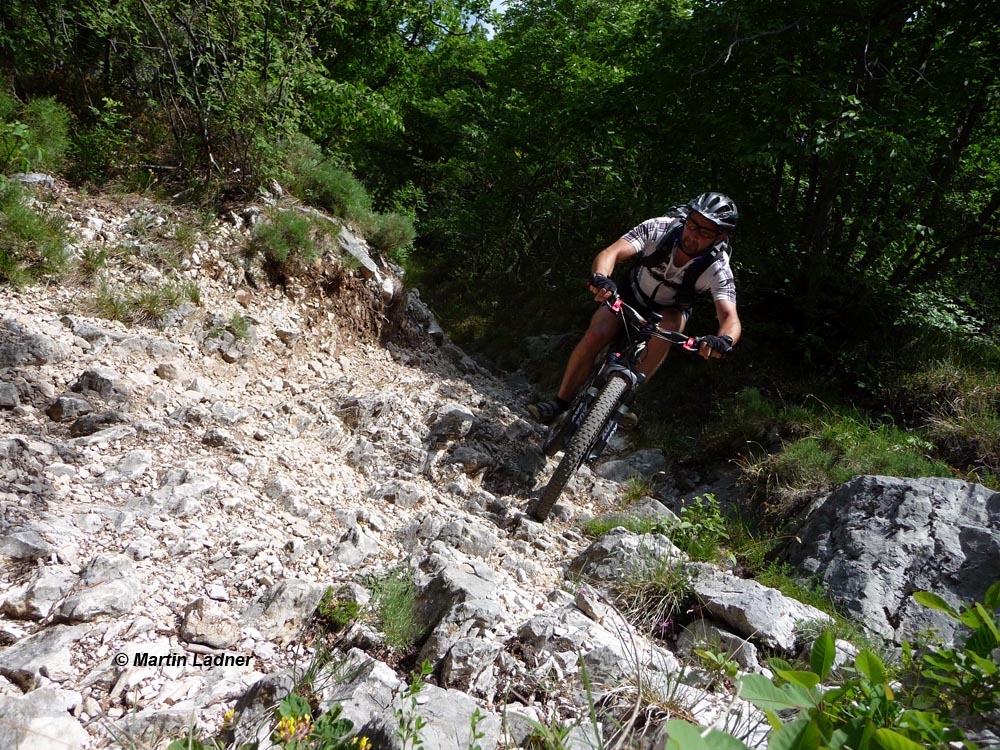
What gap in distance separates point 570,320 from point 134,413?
5.93 meters

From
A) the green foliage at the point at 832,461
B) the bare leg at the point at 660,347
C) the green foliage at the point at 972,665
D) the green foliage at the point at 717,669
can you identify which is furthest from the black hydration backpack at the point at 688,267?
the green foliage at the point at 972,665

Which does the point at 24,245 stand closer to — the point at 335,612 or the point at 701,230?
the point at 335,612

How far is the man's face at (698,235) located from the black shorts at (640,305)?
1.49ft

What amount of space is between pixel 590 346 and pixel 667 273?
2.65 ft

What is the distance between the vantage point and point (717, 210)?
14.9 ft

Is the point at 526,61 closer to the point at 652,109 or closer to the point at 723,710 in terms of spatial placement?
the point at 652,109

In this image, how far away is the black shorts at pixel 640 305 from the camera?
497 centimetres

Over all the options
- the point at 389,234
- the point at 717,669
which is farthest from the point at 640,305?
the point at 389,234

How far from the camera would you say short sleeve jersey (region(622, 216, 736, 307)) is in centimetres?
472

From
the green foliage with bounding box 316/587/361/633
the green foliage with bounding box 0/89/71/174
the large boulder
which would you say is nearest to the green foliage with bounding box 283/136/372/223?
the green foliage with bounding box 0/89/71/174

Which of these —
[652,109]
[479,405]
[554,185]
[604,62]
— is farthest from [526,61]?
[479,405]

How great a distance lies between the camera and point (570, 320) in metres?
8.78

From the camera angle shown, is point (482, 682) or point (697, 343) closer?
point (482, 682)

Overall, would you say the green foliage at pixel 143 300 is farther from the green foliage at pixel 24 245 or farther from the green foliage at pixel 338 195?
the green foliage at pixel 338 195
